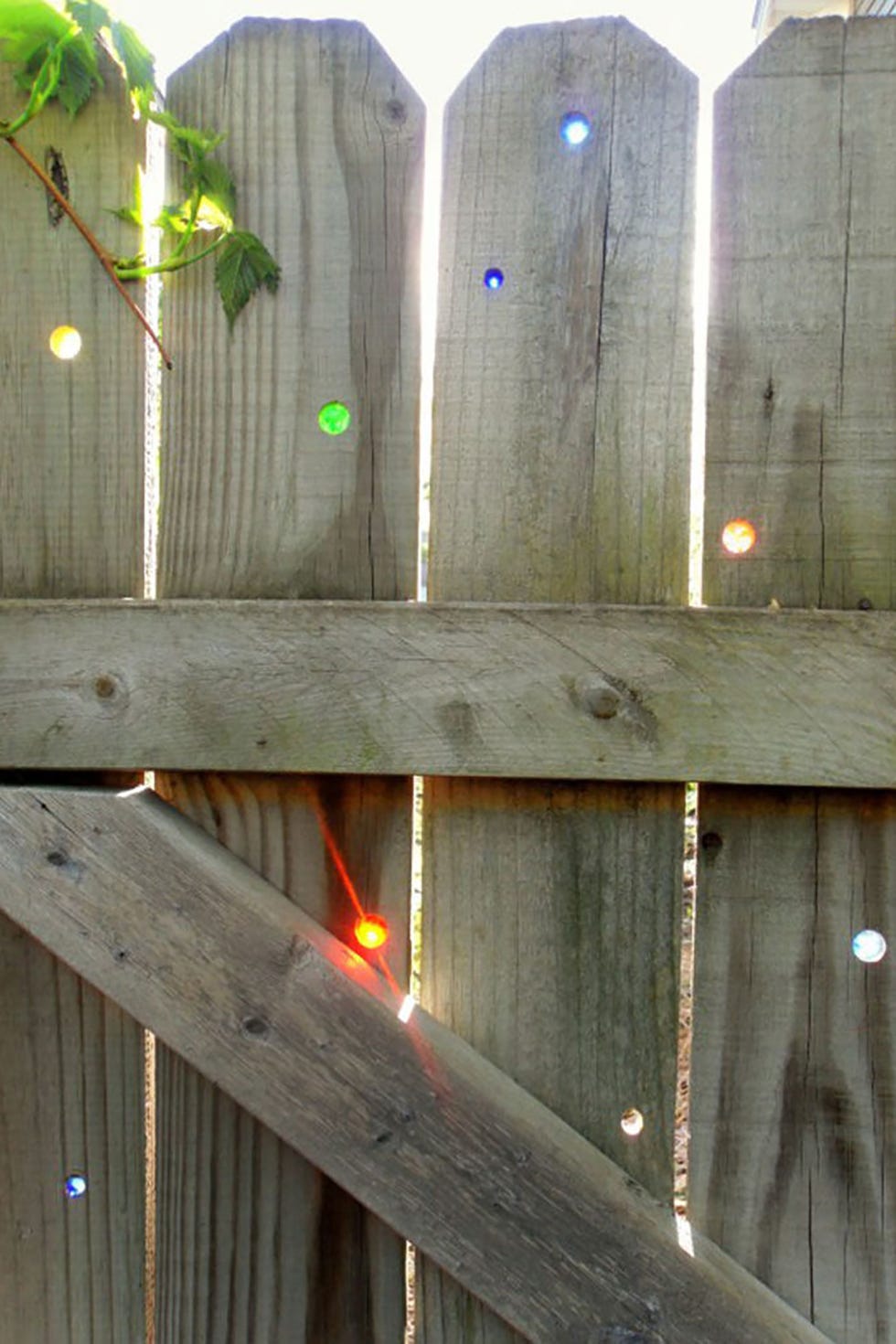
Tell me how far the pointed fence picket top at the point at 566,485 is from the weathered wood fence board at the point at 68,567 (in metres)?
0.44

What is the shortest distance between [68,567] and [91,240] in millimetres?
427

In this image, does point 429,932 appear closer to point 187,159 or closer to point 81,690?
point 81,690

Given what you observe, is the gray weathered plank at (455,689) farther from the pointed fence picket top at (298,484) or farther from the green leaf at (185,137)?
the green leaf at (185,137)

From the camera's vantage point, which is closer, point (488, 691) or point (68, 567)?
point (488, 691)

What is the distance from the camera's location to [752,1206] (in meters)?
1.29

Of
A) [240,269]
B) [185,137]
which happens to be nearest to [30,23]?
[185,137]

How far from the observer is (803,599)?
124 cm

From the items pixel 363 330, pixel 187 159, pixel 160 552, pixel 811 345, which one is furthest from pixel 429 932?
pixel 187 159

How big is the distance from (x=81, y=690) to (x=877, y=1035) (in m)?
1.11

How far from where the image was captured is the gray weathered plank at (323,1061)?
1.20 meters

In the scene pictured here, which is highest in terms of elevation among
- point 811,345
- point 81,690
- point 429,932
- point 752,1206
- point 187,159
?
point 187,159

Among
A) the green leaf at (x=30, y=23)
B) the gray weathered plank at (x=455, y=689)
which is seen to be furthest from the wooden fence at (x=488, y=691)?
the green leaf at (x=30, y=23)

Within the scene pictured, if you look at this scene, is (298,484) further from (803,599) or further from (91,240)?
(803,599)

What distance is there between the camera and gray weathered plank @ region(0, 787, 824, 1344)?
1197 millimetres
